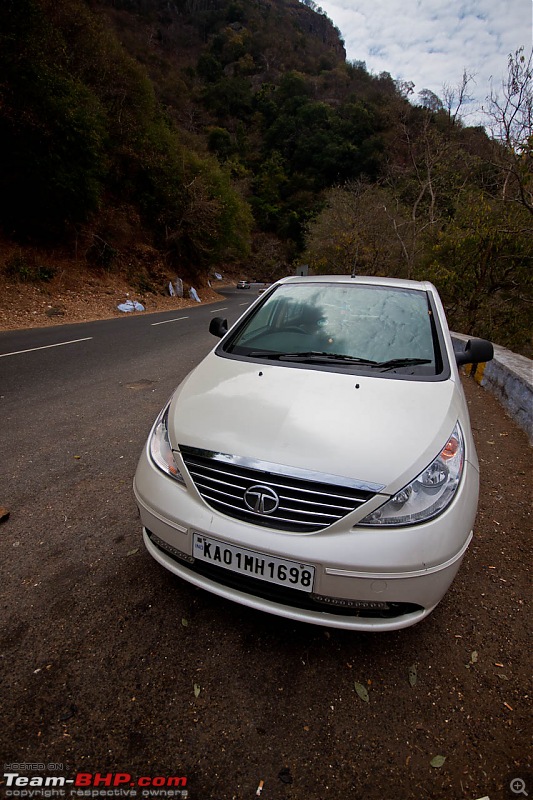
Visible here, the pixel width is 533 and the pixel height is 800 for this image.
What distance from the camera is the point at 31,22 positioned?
1173 centimetres

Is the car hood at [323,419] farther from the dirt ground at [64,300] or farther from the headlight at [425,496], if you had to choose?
the dirt ground at [64,300]

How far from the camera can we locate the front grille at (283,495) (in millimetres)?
1620

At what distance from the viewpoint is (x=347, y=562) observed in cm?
155

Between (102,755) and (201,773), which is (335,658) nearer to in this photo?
(201,773)

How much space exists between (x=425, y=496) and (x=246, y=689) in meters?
1.08

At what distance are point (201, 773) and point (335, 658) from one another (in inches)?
27.2

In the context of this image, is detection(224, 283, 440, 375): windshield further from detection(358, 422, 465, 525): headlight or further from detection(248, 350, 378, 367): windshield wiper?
detection(358, 422, 465, 525): headlight

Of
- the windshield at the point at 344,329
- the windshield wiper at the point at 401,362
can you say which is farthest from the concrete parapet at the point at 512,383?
Answer: the windshield wiper at the point at 401,362

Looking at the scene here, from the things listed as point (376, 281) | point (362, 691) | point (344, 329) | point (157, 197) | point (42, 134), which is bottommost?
Result: point (362, 691)

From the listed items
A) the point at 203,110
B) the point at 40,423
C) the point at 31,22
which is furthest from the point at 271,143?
the point at 40,423

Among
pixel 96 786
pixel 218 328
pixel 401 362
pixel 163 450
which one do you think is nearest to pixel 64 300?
pixel 218 328

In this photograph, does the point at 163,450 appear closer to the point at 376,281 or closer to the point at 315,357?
the point at 315,357

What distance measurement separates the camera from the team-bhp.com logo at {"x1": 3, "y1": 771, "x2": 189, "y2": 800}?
1.31 meters

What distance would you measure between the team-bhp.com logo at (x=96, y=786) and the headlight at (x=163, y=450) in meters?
1.04
